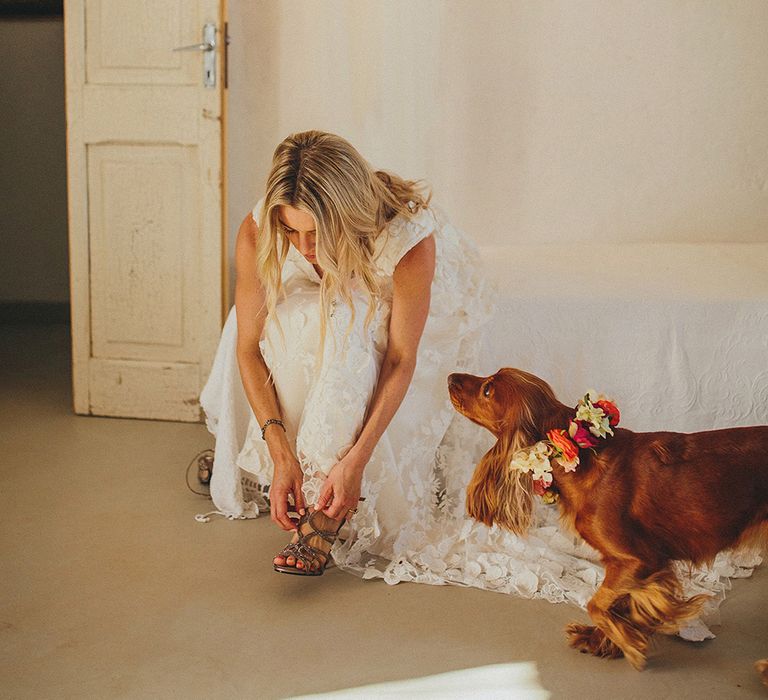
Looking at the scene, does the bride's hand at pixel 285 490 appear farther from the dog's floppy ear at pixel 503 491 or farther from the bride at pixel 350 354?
the dog's floppy ear at pixel 503 491

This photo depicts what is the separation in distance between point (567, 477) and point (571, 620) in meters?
0.35

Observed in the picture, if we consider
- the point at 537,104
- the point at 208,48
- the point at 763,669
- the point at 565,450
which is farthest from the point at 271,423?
the point at 537,104

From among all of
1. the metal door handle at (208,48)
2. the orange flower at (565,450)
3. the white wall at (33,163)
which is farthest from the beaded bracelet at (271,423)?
the white wall at (33,163)

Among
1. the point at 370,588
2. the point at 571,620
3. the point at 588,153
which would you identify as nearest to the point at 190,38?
the point at 588,153

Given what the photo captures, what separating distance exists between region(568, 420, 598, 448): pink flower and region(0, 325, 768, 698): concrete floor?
42 cm

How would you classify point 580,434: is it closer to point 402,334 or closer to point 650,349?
point 402,334

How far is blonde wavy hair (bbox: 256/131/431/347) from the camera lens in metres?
1.93

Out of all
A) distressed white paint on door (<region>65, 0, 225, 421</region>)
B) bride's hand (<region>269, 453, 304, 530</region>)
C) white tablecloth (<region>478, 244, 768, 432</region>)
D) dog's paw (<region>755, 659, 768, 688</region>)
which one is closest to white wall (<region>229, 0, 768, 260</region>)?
distressed white paint on door (<region>65, 0, 225, 421</region>)

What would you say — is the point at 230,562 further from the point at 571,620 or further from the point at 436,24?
the point at 436,24

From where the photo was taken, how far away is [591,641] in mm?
1820

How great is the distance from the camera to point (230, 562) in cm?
223

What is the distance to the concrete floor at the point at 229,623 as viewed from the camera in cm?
172

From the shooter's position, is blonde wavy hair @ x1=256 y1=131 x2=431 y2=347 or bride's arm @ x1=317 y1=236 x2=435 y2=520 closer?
blonde wavy hair @ x1=256 y1=131 x2=431 y2=347

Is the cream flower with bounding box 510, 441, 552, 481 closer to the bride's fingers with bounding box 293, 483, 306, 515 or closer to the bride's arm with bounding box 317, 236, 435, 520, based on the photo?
the bride's arm with bounding box 317, 236, 435, 520
